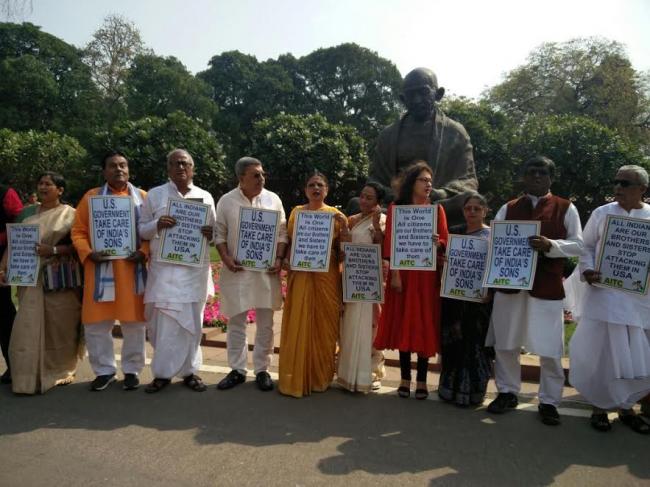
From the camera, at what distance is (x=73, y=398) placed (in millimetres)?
4316

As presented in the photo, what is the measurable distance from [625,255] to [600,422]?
1226 millimetres

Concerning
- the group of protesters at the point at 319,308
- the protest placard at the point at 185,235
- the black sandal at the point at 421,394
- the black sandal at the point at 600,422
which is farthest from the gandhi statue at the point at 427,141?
the black sandal at the point at 600,422

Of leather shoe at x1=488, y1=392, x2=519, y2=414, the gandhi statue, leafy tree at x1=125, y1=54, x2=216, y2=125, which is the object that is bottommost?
leather shoe at x1=488, y1=392, x2=519, y2=414

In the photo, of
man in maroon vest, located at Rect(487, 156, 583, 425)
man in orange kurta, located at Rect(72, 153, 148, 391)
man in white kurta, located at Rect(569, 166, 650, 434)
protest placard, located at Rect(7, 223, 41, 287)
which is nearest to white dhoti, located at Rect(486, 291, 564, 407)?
man in maroon vest, located at Rect(487, 156, 583, 425)

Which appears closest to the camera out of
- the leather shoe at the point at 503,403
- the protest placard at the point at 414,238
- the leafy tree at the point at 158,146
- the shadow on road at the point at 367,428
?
the shadow on road at the point at 367,428

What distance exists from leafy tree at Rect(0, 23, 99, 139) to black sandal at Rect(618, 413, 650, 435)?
31.3m

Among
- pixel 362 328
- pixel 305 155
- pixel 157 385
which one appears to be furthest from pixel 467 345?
pixel 305 155

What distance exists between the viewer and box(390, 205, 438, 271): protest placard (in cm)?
416

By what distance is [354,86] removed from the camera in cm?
3759

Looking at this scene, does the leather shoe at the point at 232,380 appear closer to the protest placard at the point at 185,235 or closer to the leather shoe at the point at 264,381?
the leather shoe at the point at 264,381

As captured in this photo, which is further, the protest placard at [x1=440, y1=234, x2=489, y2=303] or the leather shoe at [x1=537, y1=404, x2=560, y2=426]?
the protest placard at [x1=440, y1=234, x2=489, y2=303]

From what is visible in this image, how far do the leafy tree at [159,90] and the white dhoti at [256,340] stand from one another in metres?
27.4

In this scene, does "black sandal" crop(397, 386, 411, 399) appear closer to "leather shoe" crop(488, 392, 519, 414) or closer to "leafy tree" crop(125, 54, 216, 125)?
"leather shoe" crop(488, 392, 519, 414)

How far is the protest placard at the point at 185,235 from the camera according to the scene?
14.4 feet
